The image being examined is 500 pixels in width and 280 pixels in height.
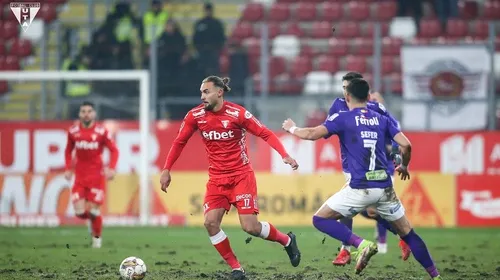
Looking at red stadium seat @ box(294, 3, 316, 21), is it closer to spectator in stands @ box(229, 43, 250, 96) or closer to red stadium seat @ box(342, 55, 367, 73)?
red stadium seat @ box(342, 55, 367, 73)

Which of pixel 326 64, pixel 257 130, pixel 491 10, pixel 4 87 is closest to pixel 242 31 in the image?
pixel 326 64

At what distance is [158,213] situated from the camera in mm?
22234

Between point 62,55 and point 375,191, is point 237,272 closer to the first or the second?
point 375,191

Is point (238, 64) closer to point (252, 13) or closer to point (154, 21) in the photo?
point (154, 21)

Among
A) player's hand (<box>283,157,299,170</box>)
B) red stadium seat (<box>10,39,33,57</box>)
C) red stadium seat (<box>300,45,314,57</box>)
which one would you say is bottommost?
player's hand (<box>283,157,299,170</box>)

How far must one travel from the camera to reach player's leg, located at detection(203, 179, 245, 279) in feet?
37.7

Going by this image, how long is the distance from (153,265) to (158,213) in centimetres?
906

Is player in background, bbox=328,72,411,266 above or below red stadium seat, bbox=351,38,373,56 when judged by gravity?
below

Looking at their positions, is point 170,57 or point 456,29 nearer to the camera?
point 170,57

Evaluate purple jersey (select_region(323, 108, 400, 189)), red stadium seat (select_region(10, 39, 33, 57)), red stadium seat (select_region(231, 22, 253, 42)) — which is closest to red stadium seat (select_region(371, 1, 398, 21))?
red stadium seat (select_region(231, 22, 253, 42))

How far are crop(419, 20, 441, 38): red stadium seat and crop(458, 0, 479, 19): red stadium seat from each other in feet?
2.67

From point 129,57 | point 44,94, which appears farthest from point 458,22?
point 44,94

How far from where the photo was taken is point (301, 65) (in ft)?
79.8

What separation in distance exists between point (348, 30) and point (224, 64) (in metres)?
3.77
